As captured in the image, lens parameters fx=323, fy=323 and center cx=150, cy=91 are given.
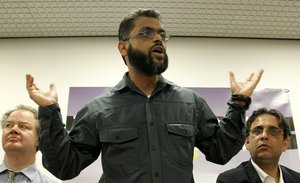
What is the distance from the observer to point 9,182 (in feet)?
6.50

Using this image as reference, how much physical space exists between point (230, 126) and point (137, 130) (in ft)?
1.16

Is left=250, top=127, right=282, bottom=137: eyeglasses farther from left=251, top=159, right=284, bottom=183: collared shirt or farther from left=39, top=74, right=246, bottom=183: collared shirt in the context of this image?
left=39, top=74, right=246, bottom=183: collared shirt

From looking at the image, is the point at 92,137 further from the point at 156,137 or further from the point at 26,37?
the point at 26,37

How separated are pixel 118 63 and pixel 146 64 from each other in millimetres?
1667

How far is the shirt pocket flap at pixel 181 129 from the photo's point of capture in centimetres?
122

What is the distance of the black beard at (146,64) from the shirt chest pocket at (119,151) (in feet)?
0.89

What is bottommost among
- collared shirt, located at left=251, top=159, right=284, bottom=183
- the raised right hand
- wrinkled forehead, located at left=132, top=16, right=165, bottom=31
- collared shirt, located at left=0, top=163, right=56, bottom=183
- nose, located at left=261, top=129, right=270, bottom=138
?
collared shirt, located at left=251, top=159, right=284, bottom=183

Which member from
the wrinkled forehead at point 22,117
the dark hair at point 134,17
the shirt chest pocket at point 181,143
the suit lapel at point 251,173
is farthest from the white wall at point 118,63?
the shirt chest pocket at point 181,143

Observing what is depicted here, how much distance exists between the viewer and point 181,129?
4.03 feet

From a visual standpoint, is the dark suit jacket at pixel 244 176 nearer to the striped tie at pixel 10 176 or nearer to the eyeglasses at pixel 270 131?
the eyeglasses at pixel 270 131

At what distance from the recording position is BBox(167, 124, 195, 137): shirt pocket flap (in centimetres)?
122

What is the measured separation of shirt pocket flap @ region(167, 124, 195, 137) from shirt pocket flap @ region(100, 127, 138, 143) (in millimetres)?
137

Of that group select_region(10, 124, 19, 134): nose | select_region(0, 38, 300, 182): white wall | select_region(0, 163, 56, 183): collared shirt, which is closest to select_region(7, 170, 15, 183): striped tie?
select_region(0, 163, 56, 183): collared shirt

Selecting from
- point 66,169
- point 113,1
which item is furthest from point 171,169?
point 113,1
